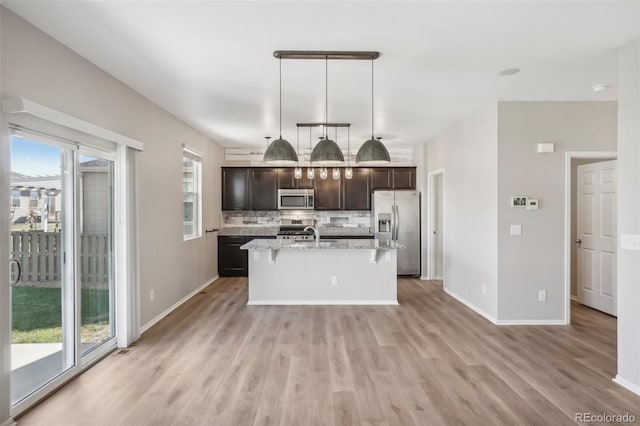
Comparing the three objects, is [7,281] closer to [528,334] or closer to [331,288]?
[331,288]

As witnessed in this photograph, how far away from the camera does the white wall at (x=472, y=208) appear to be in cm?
419

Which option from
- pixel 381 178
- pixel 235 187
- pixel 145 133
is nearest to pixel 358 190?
pixel 381 178

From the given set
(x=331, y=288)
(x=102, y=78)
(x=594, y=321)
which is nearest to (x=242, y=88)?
(x=102, y=78)

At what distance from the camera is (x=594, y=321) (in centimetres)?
416

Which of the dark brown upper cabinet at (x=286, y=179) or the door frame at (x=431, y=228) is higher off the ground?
the dark brown upper cabinet at (x=286, y=179)

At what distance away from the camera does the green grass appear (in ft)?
7.70

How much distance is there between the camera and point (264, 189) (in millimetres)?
7309

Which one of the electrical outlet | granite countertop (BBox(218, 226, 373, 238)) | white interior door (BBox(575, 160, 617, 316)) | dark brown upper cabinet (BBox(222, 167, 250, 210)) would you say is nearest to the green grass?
granite countertop (BBox(218, 226, 373, 238))

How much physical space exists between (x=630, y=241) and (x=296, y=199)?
550cm

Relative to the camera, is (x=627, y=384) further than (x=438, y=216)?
No

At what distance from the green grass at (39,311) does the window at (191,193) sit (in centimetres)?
237

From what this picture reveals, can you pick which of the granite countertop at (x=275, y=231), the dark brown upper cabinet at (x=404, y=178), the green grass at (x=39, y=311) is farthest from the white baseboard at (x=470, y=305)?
the green grass at (x=39, y=311)

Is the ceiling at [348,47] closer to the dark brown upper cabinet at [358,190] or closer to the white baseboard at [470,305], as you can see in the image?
the white baseboard at [470,305]

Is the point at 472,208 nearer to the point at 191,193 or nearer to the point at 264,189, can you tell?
the point at 264,189
